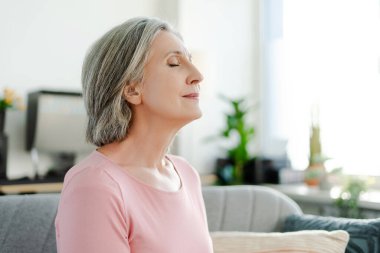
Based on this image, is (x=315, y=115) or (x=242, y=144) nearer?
(x=315, y=115)

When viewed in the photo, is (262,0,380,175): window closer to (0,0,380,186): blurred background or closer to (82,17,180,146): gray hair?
(0,0,380,186): blurred background

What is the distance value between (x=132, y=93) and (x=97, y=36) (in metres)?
2.96

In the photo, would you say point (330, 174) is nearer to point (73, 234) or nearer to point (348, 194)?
point (348, 194)

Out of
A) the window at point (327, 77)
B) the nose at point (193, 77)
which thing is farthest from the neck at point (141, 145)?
the window at point (327, 77)

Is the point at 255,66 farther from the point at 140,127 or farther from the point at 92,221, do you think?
the point at 92,221

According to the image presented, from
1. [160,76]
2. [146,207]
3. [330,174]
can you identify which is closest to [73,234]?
[146,207]

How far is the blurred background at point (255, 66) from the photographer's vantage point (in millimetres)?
3814

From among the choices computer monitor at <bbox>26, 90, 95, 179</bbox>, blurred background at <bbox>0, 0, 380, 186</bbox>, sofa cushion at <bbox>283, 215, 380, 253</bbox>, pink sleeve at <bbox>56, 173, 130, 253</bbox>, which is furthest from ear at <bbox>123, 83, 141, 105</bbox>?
blurred background at <bbox>0, 0, 380, 186</bbox>

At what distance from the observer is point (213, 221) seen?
6.62 ft

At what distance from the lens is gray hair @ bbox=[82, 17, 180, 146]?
127 centimetres

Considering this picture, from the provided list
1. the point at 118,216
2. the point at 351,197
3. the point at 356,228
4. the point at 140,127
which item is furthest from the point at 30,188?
the point at 118,216

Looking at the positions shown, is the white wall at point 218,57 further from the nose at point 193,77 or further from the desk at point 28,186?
the nose at point 193,77

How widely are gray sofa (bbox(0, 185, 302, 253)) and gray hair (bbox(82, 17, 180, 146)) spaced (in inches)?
17.9

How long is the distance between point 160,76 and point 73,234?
0.42 meters
